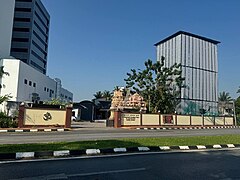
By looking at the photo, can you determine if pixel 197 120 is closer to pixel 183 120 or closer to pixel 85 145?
pixel 183 120

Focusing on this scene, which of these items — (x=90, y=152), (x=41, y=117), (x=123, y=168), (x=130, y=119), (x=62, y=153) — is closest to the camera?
(x=123, y=168)

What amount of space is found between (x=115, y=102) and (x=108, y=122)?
8.29 metres

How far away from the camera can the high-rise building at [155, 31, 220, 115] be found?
4581 cm

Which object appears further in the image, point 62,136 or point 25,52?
point 25,52

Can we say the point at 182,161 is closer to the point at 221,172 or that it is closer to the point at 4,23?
the point at 221,172

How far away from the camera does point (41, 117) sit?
71.9 ft

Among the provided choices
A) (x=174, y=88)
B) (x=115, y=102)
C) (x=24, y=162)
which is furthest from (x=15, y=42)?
(x=24, y=162)

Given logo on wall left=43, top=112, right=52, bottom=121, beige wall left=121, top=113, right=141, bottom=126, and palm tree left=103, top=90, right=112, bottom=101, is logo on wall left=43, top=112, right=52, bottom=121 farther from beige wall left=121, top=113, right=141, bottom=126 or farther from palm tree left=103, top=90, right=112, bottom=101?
palm tree left=103, top=90, right=112, bottom=101

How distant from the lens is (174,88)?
1556 inches

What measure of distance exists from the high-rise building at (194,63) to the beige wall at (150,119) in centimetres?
1513

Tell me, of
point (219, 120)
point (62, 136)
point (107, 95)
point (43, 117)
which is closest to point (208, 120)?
point (219, 120)

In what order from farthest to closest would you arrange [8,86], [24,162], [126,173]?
1. [8,86]
2. [24,162]
3. [126,173]

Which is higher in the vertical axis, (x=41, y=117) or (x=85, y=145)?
(x=41, y=117)

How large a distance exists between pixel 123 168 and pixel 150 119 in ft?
74.2
